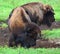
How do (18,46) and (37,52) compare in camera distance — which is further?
(18,46)

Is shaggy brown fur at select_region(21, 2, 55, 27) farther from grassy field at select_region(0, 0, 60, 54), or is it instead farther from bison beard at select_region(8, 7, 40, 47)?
bison beard at select_region(8, 7, 40, 47)

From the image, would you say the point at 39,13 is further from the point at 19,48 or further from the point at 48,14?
the point at 19,48

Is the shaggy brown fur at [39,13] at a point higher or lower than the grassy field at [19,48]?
higher

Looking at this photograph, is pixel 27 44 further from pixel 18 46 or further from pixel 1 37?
pixel 1 37

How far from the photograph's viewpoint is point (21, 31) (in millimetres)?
10070

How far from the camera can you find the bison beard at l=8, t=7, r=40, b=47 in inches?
395

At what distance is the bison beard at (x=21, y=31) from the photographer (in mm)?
10039

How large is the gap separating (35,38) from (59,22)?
271 inches

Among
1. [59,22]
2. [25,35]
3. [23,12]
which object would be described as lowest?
[59,22]

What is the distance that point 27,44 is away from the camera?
10062 mm

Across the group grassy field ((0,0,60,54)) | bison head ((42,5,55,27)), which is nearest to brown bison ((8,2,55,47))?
grassy field ((0,0,60,54))

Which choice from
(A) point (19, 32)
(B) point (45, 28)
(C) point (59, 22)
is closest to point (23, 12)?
(A) point (19, 32)

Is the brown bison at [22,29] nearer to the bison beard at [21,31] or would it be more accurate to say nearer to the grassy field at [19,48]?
the bison beard at [21,31]

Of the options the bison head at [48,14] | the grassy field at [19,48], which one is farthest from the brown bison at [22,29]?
the bison head at [48,14]
